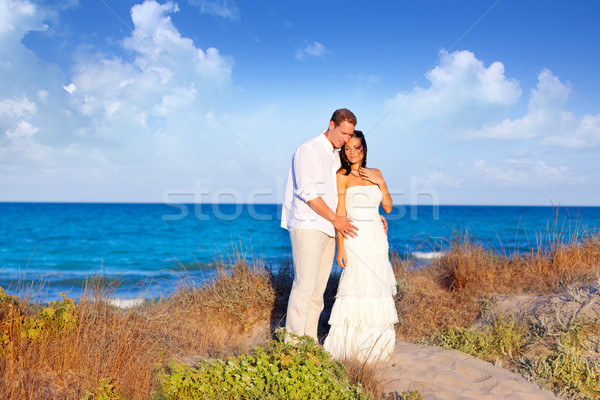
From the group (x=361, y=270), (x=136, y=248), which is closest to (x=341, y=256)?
(x=361, y=270)

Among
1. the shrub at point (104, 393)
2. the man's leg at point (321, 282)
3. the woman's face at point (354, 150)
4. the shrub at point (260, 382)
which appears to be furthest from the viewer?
the woman's face at point (354, 150)

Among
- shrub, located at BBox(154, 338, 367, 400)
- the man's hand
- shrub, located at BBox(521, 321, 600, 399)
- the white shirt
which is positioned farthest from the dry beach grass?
the white shirt

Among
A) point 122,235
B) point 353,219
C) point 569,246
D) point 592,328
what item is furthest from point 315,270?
point 122,235

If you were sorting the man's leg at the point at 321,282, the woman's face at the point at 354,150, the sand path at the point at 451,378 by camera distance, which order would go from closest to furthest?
the sand path at the point at 451,378 → the man's leg at the point at 321,282 → the woman's face at the point at 354,150

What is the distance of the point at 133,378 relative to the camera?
3461 millimetres

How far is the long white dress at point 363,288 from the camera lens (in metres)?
4.47

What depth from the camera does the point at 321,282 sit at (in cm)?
441

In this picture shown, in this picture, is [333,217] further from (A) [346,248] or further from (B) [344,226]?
(A) [346,248]

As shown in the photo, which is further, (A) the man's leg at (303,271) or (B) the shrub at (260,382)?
(A) the man's leg at (303,271)

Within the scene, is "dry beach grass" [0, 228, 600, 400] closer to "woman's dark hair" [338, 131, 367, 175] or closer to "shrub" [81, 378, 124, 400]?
"shrub" [81, 378, 124, 400]

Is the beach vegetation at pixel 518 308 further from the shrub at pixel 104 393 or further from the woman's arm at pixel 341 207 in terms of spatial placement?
the shrub at pixel 104 393

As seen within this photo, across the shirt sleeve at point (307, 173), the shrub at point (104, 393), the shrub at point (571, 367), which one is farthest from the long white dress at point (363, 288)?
the shrub at point (104, 393)

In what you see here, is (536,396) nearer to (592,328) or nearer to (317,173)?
(592,328)

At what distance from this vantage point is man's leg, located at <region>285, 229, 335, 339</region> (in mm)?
4066
